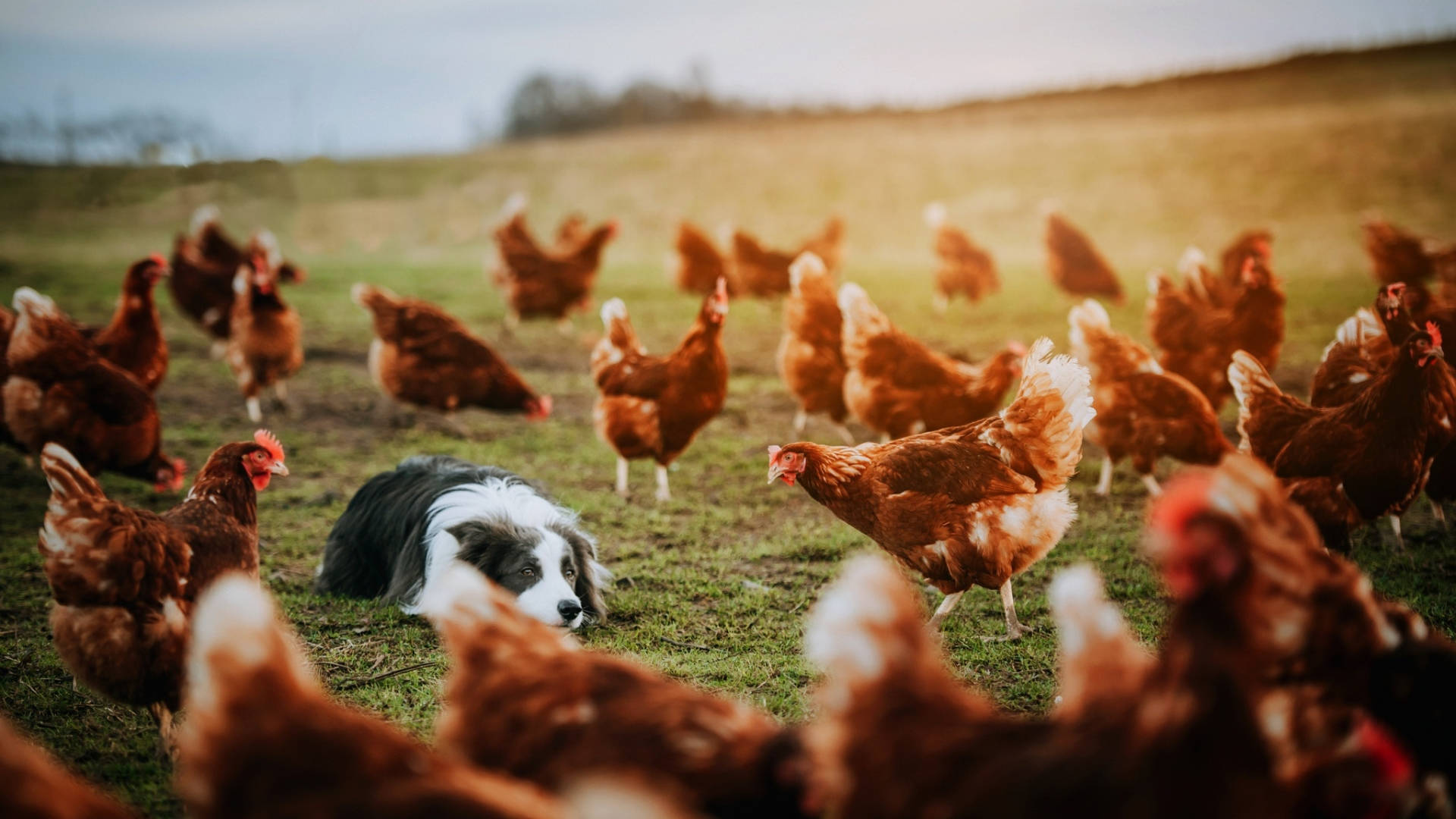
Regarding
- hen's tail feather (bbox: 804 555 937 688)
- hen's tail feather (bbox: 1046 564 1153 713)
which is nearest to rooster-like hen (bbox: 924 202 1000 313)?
hen's tail feather (bbox: 1046 564 1153 713)

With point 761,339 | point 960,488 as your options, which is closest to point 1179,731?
point 960,488

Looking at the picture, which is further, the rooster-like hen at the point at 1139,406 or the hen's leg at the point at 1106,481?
the hen's leg at the point at 1106,481

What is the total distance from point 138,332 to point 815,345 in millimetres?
5755

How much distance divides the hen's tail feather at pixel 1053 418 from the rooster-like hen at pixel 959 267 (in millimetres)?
10594

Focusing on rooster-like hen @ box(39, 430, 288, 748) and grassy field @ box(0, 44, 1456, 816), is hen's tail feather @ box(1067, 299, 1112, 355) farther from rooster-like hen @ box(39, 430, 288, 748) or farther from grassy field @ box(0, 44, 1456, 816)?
rooster-like hen @ box(39, 430, 288, 748)

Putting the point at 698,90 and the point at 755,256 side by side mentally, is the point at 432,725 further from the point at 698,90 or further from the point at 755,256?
the point at 698,90

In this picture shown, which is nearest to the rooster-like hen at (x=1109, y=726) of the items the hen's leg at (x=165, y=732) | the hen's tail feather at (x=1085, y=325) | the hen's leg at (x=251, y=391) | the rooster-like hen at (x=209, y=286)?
the hen's leg at (x=165, y=732)

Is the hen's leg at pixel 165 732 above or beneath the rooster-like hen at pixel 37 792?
beneath

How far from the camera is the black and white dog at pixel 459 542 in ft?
14.9

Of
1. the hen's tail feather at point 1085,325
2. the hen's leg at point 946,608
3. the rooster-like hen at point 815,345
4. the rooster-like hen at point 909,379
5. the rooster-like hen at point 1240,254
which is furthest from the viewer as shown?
the rooster-like hen at point 1240,254

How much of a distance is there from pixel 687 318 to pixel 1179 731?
13236 mm

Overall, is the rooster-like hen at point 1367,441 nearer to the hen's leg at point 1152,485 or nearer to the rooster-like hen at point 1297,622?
the hen's leg at point 1152,485

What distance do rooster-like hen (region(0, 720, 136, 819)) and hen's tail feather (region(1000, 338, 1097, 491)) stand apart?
394cm

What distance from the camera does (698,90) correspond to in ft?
146
